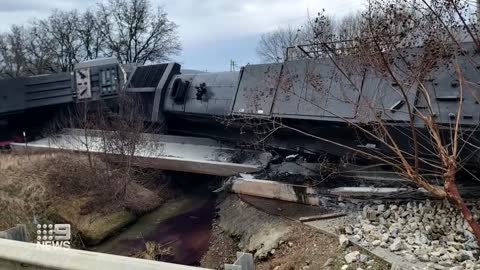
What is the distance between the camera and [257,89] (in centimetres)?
1459

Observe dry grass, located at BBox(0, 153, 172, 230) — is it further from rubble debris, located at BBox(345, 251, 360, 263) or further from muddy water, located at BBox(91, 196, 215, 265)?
rubble debris, located at BBox(345, 251, 360, 263)

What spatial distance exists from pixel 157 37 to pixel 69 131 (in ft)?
80.6

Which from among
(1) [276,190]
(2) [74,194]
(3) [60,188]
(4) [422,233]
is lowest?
(2) [74,194]

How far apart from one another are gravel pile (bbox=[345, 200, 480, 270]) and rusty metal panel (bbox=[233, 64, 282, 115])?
5061 millimetres

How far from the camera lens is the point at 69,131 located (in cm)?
2044

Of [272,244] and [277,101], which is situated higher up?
[277,101]

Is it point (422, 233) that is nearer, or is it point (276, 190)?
point (422, 233)

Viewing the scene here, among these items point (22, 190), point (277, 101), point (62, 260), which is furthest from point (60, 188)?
point (62, 260)

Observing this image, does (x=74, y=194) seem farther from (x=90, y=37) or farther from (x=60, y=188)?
(x=90, y=37)

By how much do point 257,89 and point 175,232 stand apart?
516 cm

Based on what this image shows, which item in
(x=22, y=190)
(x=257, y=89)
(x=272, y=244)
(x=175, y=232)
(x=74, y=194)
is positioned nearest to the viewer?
(x=272, y=244)

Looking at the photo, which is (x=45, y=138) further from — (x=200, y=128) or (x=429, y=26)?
(x=429, y=26)

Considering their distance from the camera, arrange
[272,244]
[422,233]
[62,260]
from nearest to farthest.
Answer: [62,260] → [422,233] → [272,244]

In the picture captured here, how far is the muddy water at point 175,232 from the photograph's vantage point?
41.5ft
